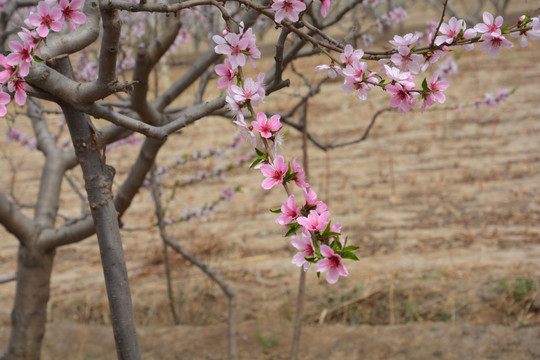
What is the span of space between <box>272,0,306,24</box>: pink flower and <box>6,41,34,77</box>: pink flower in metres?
0.61

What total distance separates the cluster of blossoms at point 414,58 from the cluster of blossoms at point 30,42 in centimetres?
67

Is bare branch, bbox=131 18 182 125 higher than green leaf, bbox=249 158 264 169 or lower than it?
higher

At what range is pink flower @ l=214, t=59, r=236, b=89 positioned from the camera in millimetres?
1384

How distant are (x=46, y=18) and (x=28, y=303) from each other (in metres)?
1.97

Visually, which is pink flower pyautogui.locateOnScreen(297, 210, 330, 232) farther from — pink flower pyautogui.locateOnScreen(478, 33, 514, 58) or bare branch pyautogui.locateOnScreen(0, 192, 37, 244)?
bare branch pyautogui.locateOnScreen(0, 192, 37, 244)

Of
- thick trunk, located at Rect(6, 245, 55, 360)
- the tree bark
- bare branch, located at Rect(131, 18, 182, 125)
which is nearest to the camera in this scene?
the tree bark

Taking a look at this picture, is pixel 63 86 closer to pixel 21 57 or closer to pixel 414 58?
pixel 21 57

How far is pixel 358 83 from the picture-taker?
1395 mm

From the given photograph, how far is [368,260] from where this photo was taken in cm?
513

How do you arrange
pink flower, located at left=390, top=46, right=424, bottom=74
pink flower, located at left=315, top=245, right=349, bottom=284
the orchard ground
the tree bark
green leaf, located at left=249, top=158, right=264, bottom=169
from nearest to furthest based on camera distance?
pink flower, located at left=315, top=245, right=349, bottom=284 < green leaf, located at left=249, top=158, right=264, bottom=169 < pink flower, located at left=390, top=46, right=424, bottom=74 < the tree bark < the orchard ground

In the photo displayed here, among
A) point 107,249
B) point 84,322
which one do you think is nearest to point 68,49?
point 107,249

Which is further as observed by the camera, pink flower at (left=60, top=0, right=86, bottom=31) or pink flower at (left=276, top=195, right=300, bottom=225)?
pink flower at (left=60, top=0, right=86, bottom=31)

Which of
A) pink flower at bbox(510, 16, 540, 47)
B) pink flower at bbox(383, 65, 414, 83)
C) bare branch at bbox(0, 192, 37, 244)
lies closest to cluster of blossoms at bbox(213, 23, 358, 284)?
pink flower at bbox(383, 65, 414, 83)

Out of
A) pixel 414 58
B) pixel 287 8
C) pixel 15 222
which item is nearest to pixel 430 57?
pixel 414 58
